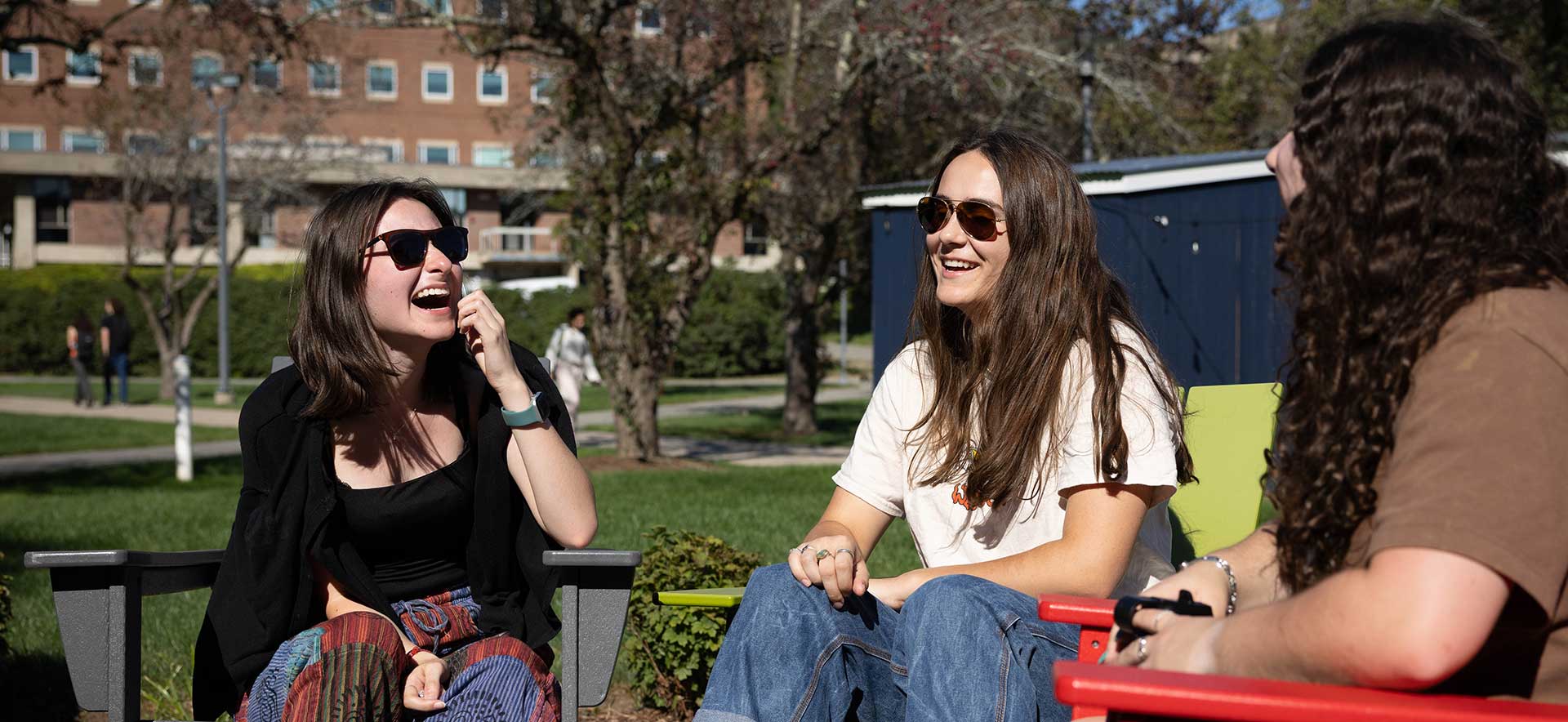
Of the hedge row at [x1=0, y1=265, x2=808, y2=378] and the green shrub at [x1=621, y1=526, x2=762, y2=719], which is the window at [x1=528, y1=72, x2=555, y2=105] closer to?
the green shrub at [x1=621, y1=526, x2=762, y2=719]

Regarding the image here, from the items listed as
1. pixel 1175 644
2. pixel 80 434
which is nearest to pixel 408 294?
pixel 1175 644

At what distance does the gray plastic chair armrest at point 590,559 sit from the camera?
8.97 ft

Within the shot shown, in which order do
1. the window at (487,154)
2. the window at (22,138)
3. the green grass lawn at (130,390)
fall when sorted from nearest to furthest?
the green grass lawn at (130,390) → the window at (22,138) → the window at (487,154)

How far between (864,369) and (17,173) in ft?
91.0

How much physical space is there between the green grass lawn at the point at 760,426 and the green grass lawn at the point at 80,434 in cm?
550

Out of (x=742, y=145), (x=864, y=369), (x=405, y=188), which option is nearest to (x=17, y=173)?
(x=864, y=369)

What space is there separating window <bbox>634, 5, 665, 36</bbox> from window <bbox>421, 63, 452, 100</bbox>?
122ft

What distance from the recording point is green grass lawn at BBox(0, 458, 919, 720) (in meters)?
4.86

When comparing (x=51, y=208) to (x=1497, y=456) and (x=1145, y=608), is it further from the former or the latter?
(x=1497, y=456)

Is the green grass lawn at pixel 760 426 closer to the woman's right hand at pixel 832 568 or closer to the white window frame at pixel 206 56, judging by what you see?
the white window frame at pixel 206 56

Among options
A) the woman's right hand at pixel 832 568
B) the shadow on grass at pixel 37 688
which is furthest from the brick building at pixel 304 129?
the woman's right hand at pixel 832 568

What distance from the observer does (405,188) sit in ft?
10.2

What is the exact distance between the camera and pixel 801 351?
59.7 ft

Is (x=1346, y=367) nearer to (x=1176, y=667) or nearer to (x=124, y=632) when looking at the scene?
(x=1176, y=667)
